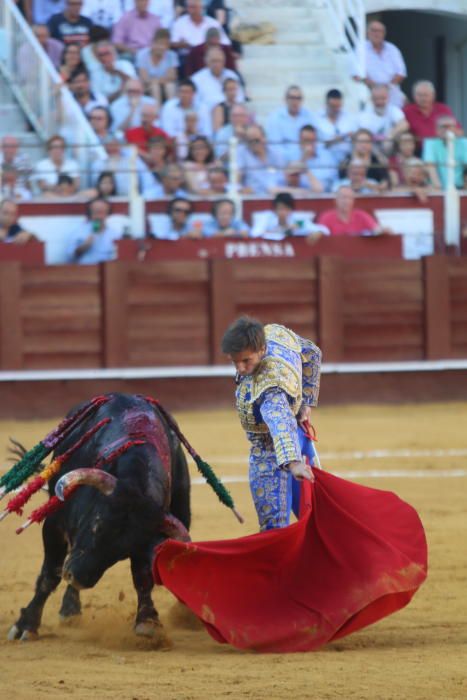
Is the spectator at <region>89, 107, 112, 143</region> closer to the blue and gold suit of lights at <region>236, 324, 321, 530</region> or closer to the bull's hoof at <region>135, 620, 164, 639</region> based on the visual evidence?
the blue and gold suit of lights at <region>236, 324, 321, 530</region>

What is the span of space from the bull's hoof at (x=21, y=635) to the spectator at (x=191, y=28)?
23.2 feet

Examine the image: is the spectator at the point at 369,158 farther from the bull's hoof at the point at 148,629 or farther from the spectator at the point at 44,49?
the bull's hoof at the point at 148,629

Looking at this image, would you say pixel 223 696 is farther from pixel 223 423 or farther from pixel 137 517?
pixel 223 423

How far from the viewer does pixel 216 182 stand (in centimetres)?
977

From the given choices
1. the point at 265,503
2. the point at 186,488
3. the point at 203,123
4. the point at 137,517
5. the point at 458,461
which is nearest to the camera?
the point at 137,517

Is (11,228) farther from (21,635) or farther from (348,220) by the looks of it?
(21,635)

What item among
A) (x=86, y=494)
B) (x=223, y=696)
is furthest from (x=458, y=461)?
(x=223, y=696)

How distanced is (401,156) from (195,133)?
4.97 ft

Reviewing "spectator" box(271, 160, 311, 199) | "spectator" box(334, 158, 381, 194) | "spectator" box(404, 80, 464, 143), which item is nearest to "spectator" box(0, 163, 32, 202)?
"spectator" box(271, 160, 311, 199)

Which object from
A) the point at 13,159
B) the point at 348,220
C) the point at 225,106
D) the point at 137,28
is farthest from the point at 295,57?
the point at 13,159

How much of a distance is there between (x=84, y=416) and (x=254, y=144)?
5565 millimetres

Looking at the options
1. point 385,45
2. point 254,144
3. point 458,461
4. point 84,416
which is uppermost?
point 385,45

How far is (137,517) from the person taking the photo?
159 inches

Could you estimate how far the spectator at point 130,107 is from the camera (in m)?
10.0
